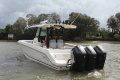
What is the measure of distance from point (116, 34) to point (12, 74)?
55.3m

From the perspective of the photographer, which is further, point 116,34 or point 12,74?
point 116,34

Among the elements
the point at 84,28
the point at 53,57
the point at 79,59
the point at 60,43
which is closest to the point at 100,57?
the point at 79,59

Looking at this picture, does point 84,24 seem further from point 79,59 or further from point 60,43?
point 79,59

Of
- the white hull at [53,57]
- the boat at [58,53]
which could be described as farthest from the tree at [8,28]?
the white hull at [53,57]

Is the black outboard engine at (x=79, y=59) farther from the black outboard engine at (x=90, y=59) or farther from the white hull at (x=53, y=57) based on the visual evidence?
the white hull at (x=53, y=57)

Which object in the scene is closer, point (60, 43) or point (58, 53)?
point (58, 53)

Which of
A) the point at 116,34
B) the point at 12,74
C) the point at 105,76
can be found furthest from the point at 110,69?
the point at 116,34

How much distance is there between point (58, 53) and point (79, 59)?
2251 millimetres

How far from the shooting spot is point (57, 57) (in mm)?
17547

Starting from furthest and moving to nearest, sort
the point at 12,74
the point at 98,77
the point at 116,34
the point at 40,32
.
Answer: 1. the point at 116,34
2. the point at 40,32
3. the point at 12,74
4. the point at 98,77

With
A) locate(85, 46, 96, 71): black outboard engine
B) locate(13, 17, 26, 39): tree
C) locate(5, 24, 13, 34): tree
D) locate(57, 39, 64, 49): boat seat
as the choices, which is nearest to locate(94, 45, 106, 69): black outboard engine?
locate(85, 46, 96, 71): black outboard engine

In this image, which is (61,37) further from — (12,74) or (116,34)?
(116,34)

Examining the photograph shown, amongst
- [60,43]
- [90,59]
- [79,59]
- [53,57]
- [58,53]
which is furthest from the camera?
[60,43]

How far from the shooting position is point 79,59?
51.9ft
